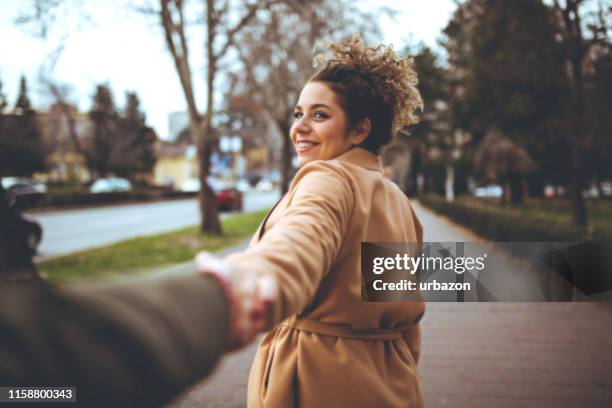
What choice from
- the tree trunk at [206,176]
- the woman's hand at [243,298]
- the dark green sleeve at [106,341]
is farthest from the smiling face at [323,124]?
the tree trunk at [206,176]

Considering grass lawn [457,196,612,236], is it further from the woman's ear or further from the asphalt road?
the woman's ear

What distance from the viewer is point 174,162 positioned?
217 feet

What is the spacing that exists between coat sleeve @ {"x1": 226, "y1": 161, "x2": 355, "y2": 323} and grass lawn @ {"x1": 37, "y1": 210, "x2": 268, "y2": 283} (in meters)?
6.58

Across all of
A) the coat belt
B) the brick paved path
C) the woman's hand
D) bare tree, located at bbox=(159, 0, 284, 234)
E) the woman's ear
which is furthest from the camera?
bare tree, located at bbox=(159, 0, 284, 234)

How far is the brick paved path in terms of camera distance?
3.91 meters

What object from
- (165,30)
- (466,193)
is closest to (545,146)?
(466,193)

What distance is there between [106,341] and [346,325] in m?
1.09

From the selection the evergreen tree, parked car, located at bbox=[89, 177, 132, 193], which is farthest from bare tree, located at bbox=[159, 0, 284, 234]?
parked car, located at bbox=[89, 177, 132, 193]

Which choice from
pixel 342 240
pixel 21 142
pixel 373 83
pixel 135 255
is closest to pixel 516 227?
pixel 135 255

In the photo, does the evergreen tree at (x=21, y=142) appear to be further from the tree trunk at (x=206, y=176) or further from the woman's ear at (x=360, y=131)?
the woman's ear at (x=360, y=131)

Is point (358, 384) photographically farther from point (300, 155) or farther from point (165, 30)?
point (165, 30)

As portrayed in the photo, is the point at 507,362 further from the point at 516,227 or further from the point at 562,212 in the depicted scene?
the point at 562,212

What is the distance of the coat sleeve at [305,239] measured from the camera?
81 cm

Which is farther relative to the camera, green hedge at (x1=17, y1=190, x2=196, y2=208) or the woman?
green hedge at (x1=17, y1=190, x2=196, y2=208)
